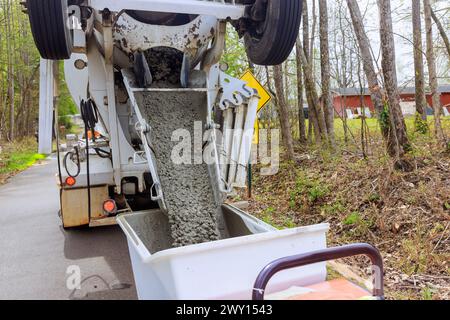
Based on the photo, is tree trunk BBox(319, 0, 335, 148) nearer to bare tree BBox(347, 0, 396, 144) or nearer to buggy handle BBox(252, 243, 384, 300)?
bare tree BBox(347, 0, 396, 144)

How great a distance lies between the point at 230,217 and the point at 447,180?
3.14 meters

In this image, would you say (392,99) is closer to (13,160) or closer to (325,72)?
(325,72)

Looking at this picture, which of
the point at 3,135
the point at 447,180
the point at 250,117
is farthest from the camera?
the point at 3,135

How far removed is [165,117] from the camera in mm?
4402

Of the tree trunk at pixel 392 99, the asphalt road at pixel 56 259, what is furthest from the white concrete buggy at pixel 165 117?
the tree trunk at pixel 392 99

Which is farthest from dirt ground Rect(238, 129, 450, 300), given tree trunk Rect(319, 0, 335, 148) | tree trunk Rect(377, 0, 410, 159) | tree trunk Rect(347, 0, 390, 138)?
tree trunk Rect(319, 0, 335, 148)

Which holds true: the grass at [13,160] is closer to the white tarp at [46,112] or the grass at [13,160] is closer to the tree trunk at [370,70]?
the white tarp at [46,112]

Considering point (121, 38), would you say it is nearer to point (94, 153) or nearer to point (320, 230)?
point (94, 153)

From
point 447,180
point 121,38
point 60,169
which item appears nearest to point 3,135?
point 60,169

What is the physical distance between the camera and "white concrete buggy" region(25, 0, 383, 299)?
3441 mm

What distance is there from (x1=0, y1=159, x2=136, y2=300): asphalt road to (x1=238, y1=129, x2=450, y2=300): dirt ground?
2.49 metres

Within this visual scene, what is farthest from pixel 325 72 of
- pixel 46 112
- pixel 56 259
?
pixel 56 259

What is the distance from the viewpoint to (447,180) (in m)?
5.29

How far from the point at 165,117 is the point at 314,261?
275cm
